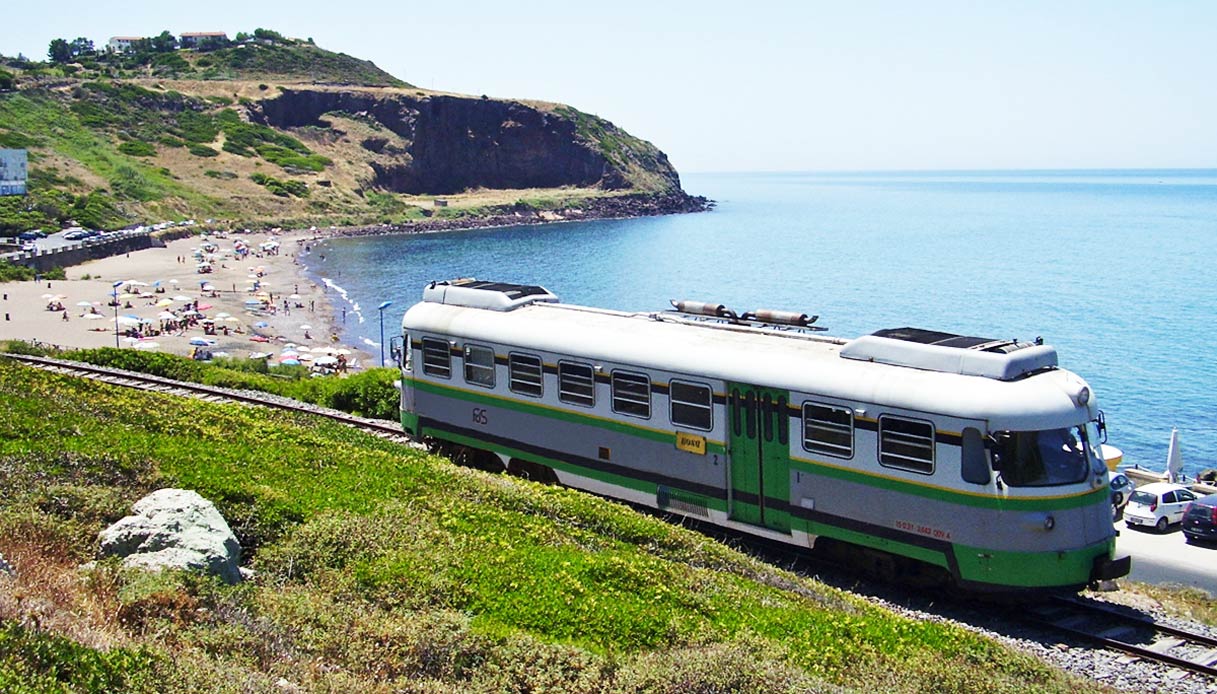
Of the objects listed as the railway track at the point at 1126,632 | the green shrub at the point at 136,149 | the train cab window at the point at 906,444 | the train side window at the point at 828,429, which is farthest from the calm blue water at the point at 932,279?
the train cab window at the point at 906,444

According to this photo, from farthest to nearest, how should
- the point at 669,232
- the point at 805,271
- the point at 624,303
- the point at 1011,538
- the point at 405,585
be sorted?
the point at 669,232 → the point at 805,271 → the point at 624,303 → the point at 1011,538 → the point at 405,585

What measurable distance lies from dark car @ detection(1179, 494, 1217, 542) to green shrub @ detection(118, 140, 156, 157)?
126465 mm

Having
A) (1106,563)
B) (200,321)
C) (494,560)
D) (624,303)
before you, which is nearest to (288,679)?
(494,560)

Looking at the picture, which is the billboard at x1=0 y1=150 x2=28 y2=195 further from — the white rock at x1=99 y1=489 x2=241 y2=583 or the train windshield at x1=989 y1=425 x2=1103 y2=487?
the train windshield at x1=989 y1=425 x2=1103 y2=487

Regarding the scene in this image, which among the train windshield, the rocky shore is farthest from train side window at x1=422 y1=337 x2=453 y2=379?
the rocky shore

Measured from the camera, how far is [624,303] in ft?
274

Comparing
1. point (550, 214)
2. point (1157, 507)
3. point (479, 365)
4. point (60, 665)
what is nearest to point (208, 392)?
point (479, 365)

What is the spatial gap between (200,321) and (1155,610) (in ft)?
190

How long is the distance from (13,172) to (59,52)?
101 m

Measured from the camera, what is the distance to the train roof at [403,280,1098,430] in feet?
48.1

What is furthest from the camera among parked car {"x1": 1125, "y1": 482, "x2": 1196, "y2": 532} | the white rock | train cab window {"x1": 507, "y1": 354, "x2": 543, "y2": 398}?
parked car {"x1": 1125, "y1": 482, "x2": 1196, "y2": 532}

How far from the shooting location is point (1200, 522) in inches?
1025

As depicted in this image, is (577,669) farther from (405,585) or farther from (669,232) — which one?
(669,232)

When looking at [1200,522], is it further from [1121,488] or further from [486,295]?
[486,295]
